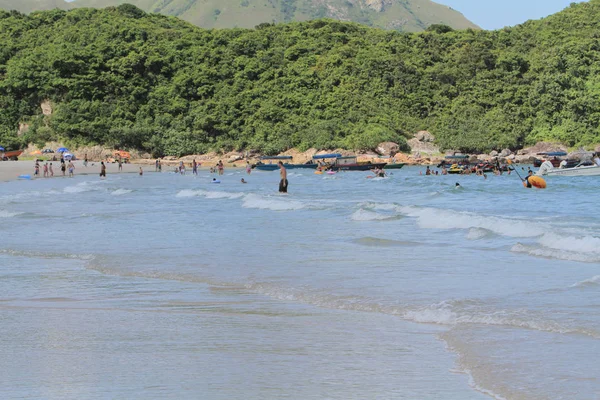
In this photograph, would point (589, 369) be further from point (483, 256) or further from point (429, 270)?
point (483, 256)

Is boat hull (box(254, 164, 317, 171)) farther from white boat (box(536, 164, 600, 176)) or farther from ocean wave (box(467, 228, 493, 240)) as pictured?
ocean wave (box(467, 228, 493, 240))

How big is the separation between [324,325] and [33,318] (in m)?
3.20

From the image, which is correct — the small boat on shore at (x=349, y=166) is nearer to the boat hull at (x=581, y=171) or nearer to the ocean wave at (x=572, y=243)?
the boat hull at (x=581, y=171)

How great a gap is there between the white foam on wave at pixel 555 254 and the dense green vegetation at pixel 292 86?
80901mm

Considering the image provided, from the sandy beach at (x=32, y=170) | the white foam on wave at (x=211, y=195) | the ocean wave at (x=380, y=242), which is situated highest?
the ocean wave at (x=380, y=242)

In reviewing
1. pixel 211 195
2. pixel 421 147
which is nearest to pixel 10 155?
pixel 421 147

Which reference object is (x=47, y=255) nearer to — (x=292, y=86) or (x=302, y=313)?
(x=302, y=313)

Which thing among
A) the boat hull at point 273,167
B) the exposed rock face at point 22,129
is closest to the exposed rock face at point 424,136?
the boat hull at point 273,167

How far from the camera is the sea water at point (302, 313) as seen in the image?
6.08 metres

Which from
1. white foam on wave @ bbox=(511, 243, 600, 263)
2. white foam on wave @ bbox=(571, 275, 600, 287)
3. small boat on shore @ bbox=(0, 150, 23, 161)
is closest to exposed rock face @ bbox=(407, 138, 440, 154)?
small boat on shore @ bbox=(0, 150, 23, 161)

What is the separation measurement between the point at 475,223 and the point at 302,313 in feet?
39.7

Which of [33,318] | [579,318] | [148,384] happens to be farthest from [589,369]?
[33,318]

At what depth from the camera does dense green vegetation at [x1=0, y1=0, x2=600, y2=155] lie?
3969 inches

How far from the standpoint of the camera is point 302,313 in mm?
9016
